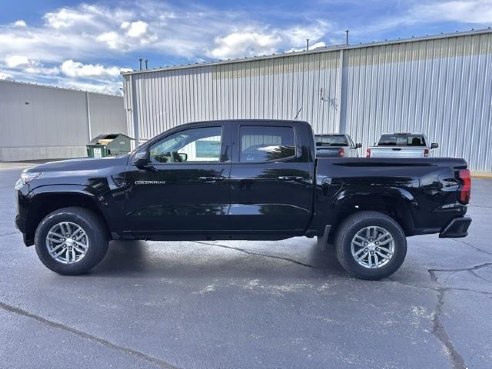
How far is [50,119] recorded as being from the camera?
27750 mm

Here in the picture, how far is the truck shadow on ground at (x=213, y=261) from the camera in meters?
4.79

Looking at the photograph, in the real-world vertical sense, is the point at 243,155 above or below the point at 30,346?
above

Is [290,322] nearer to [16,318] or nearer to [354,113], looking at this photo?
[16,318]

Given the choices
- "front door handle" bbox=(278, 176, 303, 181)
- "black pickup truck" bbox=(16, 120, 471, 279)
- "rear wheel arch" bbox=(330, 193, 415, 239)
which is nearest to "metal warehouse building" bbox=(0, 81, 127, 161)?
"black pickup truck" bbox=(16, 120, 471, 279)

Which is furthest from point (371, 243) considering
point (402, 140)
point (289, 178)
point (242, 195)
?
point (402, 140)

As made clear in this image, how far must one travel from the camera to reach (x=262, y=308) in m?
3.79

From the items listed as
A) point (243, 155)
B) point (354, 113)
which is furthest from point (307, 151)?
point (354, 113)

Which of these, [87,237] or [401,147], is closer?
[87,237]

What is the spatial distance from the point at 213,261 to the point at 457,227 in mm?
3094

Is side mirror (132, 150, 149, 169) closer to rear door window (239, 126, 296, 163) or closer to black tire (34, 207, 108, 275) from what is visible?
black tire (34, 207, 108, 275)

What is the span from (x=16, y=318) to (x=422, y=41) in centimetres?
1745

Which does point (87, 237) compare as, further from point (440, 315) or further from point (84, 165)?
point (440, 315)

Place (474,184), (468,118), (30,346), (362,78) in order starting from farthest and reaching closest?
1. (362,78)
2. (468,118)
3. (474,184)
4. (30,346)

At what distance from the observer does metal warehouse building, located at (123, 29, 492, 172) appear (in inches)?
621
